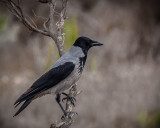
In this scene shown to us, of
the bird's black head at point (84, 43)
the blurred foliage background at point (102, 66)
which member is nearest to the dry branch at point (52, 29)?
the bird's black head at point (84, 43)

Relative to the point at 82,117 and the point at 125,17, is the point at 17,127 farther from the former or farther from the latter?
the point at 125,17

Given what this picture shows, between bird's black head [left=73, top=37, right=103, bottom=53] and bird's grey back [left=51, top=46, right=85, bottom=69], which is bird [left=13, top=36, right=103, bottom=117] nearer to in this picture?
bird's grey back [left=51, top=46, right=85, bottom=69]

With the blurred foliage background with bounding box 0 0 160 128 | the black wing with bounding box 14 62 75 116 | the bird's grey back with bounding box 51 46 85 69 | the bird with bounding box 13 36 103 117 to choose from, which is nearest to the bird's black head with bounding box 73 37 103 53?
the bird's grey back with bounding box 51 46 85 69

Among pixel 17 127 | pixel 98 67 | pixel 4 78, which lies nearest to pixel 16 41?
pixel 4 78

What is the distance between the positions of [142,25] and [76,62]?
778 centimetres

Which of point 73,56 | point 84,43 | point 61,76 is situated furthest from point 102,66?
point 61,76

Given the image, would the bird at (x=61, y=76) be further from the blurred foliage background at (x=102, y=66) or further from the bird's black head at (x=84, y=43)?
the blurred foliage background at (x=102, y=66)

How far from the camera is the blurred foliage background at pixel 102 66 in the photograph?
34.7ft

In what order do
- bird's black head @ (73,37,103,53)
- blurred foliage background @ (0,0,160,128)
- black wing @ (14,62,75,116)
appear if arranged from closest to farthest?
black wing @ (14,62,75,116) < bird's black head @ (73,37,103,53) < blurred foliage background @ (0,0,160,128)

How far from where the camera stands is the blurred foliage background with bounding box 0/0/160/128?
10578mm

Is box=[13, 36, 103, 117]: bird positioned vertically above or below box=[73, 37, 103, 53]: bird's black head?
below

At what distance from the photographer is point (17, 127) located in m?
10.7

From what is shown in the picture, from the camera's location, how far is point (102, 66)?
39.6 ft

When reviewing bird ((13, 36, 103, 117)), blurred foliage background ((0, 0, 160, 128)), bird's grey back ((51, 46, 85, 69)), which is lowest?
bird ((13, 36, 103, 117))
